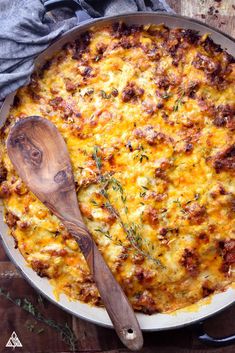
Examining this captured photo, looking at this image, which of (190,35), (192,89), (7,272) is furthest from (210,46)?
(7,272)

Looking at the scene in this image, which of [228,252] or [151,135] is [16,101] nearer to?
[151,135]

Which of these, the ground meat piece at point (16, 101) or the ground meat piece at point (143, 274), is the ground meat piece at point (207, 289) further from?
the ground meat piece at point (16, 101)

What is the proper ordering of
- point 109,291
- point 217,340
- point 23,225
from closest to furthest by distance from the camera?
1. point 109,291
2. point 23,225
3. point 217,340

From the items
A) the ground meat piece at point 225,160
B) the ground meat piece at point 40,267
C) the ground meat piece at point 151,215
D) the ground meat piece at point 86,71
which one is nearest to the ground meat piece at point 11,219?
the ground meat piece at point 40,267

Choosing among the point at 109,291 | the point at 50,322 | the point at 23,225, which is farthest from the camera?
the point at 50,322

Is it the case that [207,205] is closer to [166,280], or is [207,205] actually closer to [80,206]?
[166,280]
